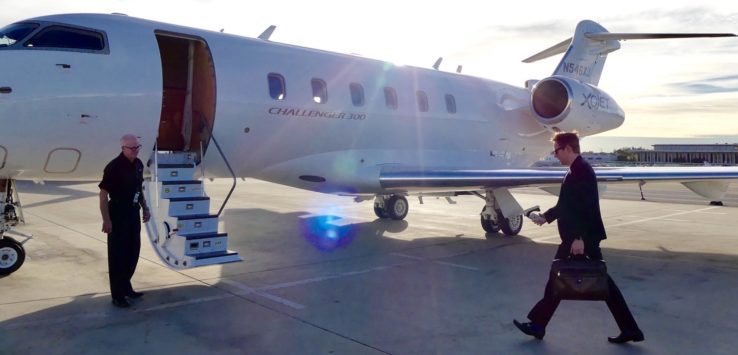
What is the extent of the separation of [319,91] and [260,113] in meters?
1.26

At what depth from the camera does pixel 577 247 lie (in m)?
4.57

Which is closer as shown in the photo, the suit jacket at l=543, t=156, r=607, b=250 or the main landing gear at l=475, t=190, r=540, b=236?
the suit jacket at l=543, t=156, r=607, b=250

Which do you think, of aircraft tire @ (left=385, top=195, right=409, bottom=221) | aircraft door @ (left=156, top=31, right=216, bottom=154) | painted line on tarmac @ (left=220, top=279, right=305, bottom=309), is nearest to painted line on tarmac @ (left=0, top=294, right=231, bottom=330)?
painted line on tarmac @ (left=220, top=279, right=305, bottom=309)

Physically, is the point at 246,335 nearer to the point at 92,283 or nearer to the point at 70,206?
the point at 92,283

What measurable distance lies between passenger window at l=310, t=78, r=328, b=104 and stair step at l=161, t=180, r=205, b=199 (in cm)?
275

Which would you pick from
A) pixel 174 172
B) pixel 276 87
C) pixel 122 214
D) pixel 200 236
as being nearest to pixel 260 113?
pixel 276 87

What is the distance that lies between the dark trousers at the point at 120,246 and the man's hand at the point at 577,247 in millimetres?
4348

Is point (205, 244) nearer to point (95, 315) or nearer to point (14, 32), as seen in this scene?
point (95, 315)

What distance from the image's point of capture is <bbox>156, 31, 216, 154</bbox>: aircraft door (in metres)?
7.88

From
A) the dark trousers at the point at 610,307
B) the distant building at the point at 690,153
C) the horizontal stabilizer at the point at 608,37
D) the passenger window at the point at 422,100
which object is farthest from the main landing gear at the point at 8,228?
the distant building at the point at 690,153

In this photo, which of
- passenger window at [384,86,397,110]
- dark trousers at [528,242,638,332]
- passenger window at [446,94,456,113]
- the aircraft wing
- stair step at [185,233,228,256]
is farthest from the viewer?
passenger window at [446,94,456,113]

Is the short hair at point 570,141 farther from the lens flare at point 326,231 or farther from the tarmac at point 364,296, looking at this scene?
the lens flare at point 326,231

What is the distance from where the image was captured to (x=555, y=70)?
45.6 ft

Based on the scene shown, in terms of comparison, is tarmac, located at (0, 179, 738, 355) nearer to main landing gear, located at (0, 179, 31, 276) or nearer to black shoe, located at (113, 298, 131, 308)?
black shoe, located at (113, 298, 131, 308)
